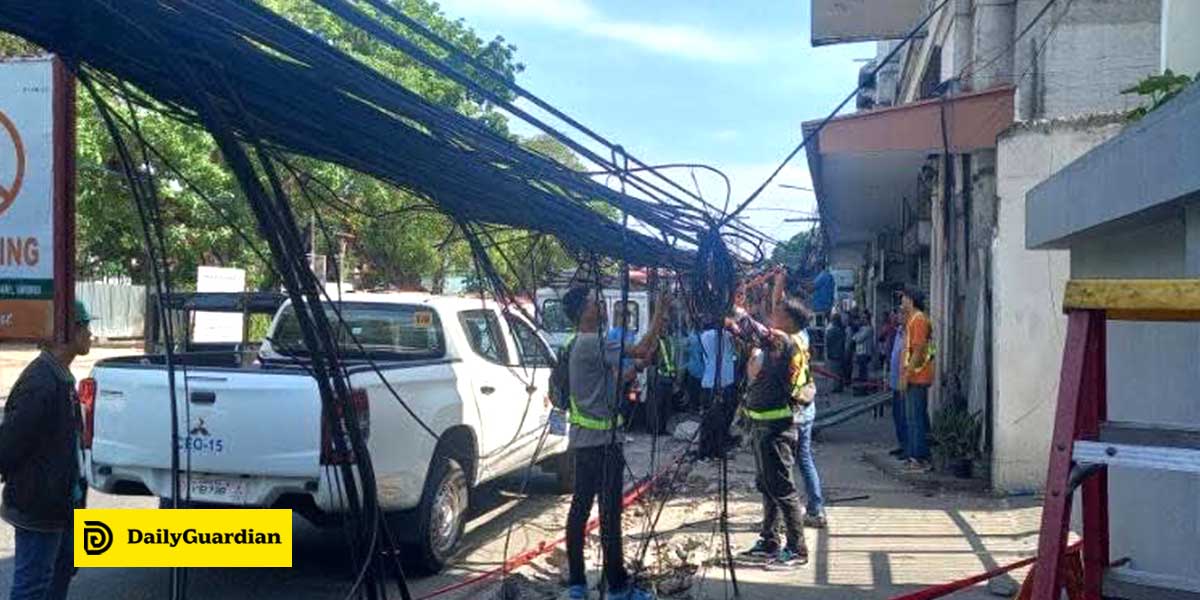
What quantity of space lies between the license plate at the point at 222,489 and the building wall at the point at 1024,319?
6.28 m

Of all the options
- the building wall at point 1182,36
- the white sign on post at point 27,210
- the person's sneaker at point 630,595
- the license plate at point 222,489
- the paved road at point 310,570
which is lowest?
the paved road at point 310,570

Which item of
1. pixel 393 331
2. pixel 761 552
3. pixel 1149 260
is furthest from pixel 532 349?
pixel 1149 260

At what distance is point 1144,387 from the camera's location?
16.4 feet

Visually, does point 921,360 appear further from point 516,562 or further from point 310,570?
point 310,570

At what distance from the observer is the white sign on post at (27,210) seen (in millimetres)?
3406

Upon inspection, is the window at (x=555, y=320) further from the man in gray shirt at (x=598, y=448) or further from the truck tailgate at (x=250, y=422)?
the truck tailgate at (x=250, y=422)

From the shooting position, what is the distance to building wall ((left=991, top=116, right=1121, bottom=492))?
912cm

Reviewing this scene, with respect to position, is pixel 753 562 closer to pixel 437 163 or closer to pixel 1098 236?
pixel 1098 236

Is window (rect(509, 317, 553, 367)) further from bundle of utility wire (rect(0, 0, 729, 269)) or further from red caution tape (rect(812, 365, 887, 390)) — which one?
red caution tape (rect(812, 365, 887, 390))

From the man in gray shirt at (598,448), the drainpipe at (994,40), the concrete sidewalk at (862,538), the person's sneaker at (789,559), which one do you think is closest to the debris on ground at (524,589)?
the concrete sidewalk at (862,538)

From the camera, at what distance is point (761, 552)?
7.18 meters

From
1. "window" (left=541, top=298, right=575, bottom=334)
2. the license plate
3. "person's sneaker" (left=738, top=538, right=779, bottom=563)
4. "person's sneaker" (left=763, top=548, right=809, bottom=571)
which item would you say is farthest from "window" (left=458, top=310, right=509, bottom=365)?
"window" (left=541, top=298, right=575, bottom=334)

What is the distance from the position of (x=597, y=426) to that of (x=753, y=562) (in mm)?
1684

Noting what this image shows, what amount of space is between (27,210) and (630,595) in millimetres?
3870
